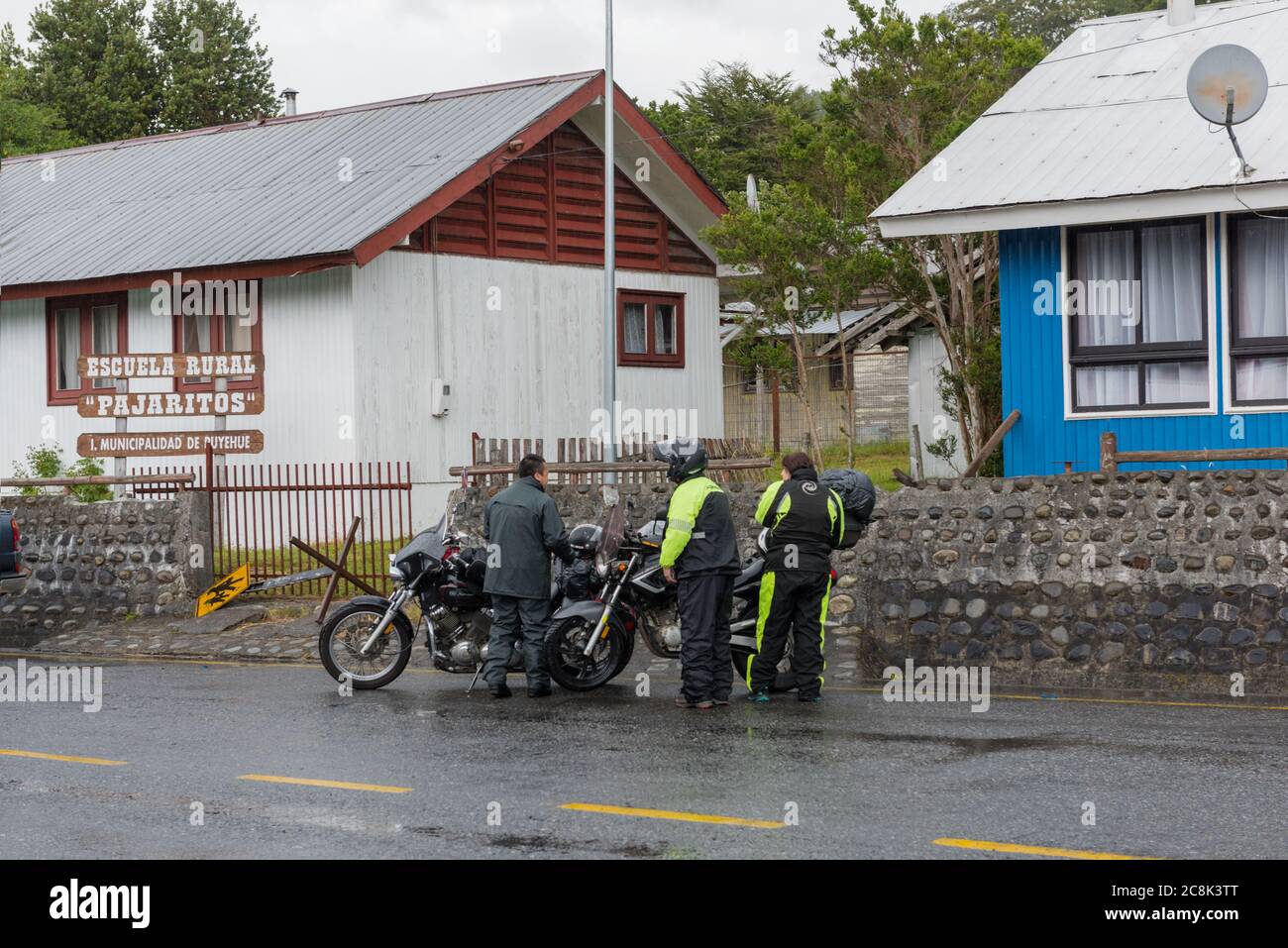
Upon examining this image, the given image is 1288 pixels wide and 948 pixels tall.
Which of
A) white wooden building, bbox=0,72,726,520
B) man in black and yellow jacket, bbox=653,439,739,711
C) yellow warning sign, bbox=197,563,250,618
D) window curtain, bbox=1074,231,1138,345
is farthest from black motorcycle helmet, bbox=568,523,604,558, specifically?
white wooden building, bbox=0,72,726,520

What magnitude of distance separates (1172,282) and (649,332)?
12518mm

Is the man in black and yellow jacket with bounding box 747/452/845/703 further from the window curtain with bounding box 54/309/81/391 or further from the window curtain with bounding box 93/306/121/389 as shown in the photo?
the window curtain with bounding box 54/309/81/391

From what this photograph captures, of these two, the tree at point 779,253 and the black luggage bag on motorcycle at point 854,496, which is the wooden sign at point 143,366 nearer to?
the tree at point 779,253

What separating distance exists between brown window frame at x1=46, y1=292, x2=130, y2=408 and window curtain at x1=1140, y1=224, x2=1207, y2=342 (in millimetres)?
16090

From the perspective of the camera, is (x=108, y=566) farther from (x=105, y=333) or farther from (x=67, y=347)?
(x=67, y=347)

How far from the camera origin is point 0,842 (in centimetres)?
788

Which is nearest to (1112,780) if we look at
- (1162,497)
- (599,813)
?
(599,813)

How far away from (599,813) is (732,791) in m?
0.84

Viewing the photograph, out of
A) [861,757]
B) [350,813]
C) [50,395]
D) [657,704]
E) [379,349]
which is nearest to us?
[350,813]

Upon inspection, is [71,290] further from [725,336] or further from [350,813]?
[350,813]

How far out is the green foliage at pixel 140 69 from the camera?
59719 mm

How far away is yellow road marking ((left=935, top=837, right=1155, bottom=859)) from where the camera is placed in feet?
23.6

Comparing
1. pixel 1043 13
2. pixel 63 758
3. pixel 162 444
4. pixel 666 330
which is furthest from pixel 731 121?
pixel 63 758

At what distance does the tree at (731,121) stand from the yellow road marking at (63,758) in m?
44.5
